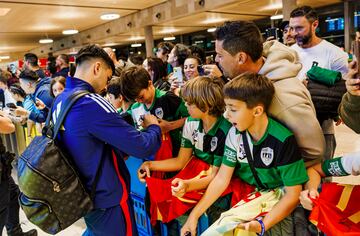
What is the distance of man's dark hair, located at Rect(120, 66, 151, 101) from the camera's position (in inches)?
84.2

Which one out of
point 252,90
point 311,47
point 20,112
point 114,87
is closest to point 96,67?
point 252,90

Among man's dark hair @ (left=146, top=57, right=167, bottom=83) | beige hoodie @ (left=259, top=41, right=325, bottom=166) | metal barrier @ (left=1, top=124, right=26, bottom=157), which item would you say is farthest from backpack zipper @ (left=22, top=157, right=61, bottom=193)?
metal barrier @ (left=1, top=124, right=26, bottom=157)

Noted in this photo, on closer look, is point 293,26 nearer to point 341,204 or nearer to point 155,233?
point 341,204

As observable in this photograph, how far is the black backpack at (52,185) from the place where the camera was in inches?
59.9

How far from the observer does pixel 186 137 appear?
197 centimetres

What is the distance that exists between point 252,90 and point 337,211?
0.61 meters

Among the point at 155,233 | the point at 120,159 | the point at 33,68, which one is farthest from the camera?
the point at 33,68

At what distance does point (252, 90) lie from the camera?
4.62 ft

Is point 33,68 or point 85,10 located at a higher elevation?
point 85,10

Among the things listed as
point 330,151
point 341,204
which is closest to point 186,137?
point 341,204

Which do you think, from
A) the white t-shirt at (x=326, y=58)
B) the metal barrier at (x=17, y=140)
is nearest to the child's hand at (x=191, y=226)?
the white t-shirt at (x=326, y=58)

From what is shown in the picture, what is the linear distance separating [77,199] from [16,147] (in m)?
4.62

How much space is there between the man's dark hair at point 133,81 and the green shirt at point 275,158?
90cm

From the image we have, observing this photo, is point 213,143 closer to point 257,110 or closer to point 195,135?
point 195,135
